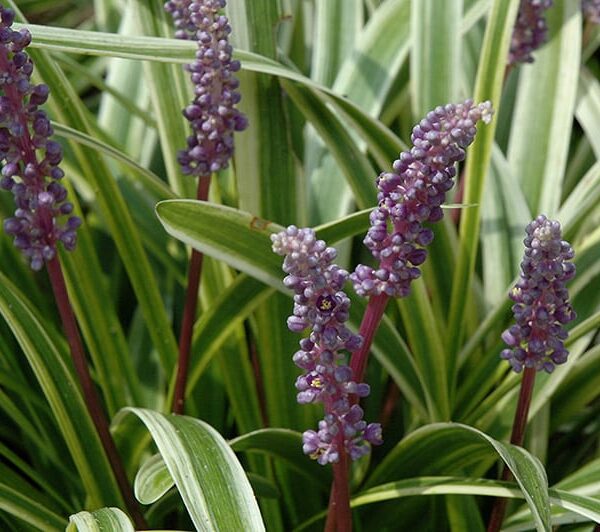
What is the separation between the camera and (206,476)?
107 cm

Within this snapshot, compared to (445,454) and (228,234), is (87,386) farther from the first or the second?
(445,454)

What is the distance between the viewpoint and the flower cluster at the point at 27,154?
1.01 m

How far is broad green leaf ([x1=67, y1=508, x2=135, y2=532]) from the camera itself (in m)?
1.03

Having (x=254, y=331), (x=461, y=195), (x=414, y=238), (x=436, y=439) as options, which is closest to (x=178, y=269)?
(x=254, y=331)

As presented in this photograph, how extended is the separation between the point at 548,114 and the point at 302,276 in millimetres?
1036

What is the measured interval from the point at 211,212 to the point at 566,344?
0.55 meters

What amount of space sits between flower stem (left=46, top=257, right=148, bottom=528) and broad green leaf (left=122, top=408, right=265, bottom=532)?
11cm

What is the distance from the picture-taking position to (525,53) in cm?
159

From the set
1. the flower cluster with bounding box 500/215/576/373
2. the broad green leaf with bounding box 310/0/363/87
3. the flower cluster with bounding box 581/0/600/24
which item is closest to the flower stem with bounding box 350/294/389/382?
the flower cluster with bounding box 500/215/576/373

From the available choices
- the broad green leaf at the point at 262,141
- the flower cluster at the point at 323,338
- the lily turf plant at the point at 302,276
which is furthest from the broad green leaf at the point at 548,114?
the flower cluster at the point at 323,338

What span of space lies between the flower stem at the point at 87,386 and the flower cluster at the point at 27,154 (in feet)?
0.13

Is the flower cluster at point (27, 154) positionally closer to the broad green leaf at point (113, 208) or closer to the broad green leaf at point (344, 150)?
the broad green leaf at point (113, 208)

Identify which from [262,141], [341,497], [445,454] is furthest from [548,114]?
[341,497]

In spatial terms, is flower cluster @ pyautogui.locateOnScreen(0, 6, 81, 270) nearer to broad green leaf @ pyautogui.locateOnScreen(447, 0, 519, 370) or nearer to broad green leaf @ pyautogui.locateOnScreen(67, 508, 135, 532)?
broad green leaf @ pyautogui.locateOnScreen(67, 508, 135, 532)
